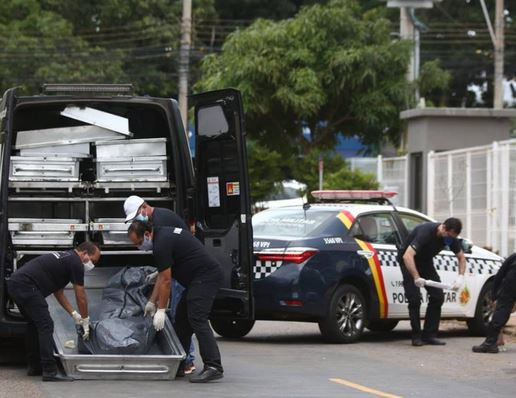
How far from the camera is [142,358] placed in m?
10.8

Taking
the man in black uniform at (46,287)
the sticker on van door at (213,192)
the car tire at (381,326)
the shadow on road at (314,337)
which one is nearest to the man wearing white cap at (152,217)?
the man in black uniform at (46,287)

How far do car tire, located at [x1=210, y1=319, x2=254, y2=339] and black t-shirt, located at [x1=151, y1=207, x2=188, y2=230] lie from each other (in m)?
3.69

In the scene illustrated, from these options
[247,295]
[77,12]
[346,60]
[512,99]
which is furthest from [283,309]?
[512,99]

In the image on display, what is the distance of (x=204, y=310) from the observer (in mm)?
10742

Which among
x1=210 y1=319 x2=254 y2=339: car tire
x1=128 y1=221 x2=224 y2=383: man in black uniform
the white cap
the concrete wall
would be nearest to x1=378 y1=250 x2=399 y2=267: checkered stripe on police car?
x1=210 y1=319 x2=254 y2=339: car tire

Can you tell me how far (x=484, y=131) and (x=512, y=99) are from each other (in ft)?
93.0

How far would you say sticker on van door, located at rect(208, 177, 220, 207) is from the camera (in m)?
13.0

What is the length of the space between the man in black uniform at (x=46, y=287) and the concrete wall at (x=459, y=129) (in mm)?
15423

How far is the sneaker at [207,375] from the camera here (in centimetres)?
1067

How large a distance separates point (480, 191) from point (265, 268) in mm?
9650

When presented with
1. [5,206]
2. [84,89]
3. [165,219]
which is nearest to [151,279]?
[165,219]

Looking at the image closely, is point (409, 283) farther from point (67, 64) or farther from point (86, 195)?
point (67, 64)

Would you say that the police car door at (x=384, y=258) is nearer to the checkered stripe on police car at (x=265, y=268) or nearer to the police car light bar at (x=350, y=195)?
the police car light bar at (x=350, y=195)

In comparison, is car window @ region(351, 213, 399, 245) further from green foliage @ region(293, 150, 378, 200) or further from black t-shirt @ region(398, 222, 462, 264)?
green foliage @ region(293, 150, 378, 200)
